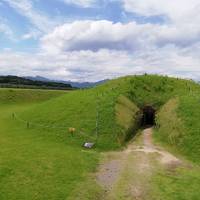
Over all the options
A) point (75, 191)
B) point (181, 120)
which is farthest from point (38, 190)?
point (181, 120)

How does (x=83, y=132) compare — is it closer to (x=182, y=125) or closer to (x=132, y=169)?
(x=132, y=169)

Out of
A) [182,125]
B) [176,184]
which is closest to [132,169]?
[176,184]

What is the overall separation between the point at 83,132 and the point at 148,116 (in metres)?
9.74

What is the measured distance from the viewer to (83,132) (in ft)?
92.9

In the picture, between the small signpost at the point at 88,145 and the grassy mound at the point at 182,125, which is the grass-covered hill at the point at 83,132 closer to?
the grassy mound at the point at 182,125

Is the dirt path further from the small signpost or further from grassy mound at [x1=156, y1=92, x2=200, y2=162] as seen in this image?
the small signpost

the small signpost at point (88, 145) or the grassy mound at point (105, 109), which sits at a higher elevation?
the grassy mound at point (105, 109)

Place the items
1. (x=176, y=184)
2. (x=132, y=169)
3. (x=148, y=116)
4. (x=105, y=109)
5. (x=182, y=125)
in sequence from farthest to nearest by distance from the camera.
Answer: (x=148, y=116) → (x=105, y=109) → (x=182, y=125) → (x=132, y=169) → (x=176, y=184)

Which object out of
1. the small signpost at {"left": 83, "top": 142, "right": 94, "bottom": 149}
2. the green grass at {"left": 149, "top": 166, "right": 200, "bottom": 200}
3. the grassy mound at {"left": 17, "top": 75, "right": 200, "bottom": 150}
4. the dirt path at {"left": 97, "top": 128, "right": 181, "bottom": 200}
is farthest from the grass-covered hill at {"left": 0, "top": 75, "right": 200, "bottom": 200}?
the green grass at {"left": 149, "top": 166, "right": 200, "bottom": 200}

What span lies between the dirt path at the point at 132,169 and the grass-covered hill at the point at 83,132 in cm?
92

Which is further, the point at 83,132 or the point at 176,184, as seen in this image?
the point at 83,132

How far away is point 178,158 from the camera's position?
78.1 feet

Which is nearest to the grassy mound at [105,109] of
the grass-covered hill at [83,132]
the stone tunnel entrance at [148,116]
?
the grass-covered hill at [83,132]

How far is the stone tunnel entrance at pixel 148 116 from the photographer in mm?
34344
